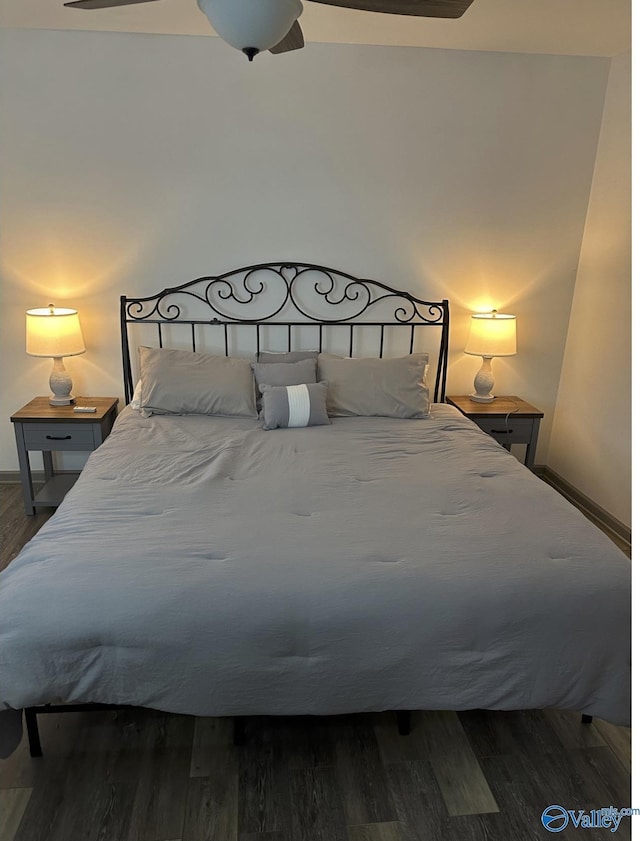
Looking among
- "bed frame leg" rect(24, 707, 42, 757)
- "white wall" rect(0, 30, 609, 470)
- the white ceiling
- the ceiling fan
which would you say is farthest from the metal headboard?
"bed frame leg" rect(24, 707, 42, 757)

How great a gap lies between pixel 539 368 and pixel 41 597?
10.6ft

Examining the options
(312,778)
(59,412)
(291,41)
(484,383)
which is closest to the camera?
(312,778)

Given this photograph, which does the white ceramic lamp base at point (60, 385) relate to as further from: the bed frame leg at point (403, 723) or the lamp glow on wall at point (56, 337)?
the bed frame leg at point (403, 723)

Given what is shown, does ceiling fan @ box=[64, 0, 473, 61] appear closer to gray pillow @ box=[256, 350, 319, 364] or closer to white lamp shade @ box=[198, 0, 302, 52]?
white lamp shade @ box=[198, 0, 302, 52]

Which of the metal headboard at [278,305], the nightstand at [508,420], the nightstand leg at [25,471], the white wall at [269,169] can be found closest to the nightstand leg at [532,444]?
the nightstand at [508,420]

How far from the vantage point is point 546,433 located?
13.0ft

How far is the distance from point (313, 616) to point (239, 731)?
54cm

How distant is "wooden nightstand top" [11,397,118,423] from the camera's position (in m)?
3.09

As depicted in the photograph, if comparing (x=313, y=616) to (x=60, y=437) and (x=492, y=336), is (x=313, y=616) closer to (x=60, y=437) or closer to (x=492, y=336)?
(x=60, y=437)

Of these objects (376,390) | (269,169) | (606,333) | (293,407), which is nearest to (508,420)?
(606,333)

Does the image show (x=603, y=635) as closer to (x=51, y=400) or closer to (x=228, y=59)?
(x=51, y=400)

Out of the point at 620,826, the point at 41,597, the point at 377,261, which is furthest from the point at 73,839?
the point at 377,261

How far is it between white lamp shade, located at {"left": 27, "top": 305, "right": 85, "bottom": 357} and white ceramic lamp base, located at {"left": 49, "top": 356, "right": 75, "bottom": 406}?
0.14 m

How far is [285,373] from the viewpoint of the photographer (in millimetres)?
3150
